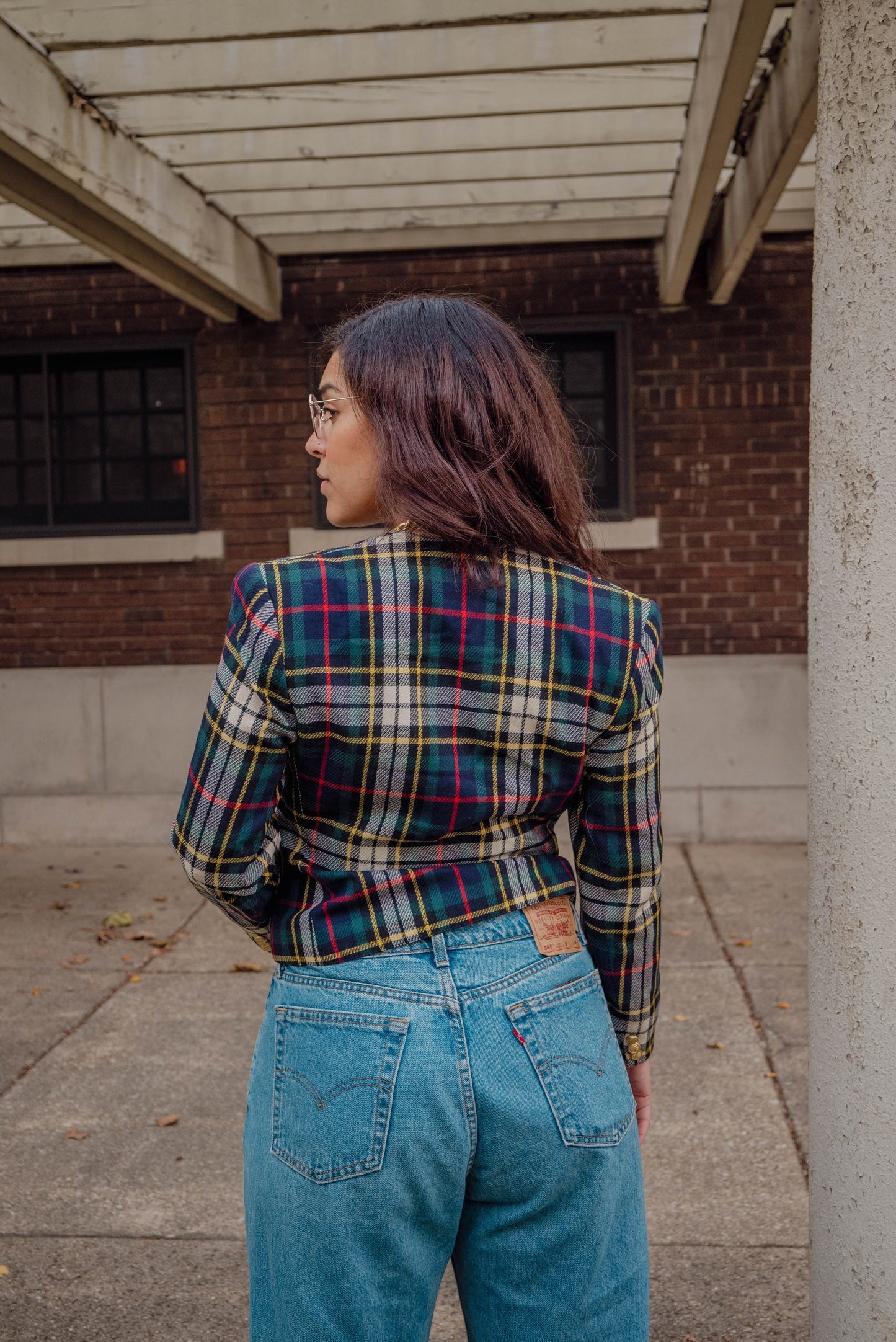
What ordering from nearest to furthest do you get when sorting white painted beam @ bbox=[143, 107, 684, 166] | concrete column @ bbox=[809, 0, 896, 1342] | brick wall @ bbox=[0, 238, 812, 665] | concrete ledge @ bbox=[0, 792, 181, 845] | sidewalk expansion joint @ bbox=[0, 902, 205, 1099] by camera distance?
concrete column @ bbox=[809, 0, 896, 1342] < sidewalk expansion joint @ bbox=[0, 902, 205, 1099] < white painted beam @ bbox=[143, 107, 684, 166] < brick wall @ bbox=[0, 238, 812, 665] < concrete ledge @ bbox=[0, 792, 181, 845]

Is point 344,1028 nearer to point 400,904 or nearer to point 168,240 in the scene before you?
point 400,904

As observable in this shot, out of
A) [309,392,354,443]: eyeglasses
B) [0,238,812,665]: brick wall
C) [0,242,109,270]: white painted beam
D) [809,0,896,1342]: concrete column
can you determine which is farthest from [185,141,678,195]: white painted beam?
[309,392,354,443]: eyeglasses

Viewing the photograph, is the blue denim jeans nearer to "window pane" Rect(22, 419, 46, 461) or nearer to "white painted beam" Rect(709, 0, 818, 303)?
"white painted beam" Rect(709, 0, 818, 303)

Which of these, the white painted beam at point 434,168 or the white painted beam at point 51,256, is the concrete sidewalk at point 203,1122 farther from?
A: the white painted beam at point 51,256

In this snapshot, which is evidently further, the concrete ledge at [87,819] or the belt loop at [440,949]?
the concrete ledge at [87,819]

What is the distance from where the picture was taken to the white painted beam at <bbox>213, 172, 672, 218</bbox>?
21.2 feet

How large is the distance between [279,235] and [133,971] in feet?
14.4

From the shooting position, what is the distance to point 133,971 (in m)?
5.40

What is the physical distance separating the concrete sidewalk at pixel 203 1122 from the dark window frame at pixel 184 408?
8.10ft

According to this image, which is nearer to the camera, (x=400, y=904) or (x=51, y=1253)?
(x=400, y=904)

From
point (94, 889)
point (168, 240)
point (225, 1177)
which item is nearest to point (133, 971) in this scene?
point (94, 889)

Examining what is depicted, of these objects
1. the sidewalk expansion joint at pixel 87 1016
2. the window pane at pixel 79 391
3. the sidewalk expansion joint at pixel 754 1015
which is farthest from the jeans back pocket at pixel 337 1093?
the window pane at pixel 79 391

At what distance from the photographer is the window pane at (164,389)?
780cm

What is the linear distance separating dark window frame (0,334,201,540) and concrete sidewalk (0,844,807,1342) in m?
2.47
